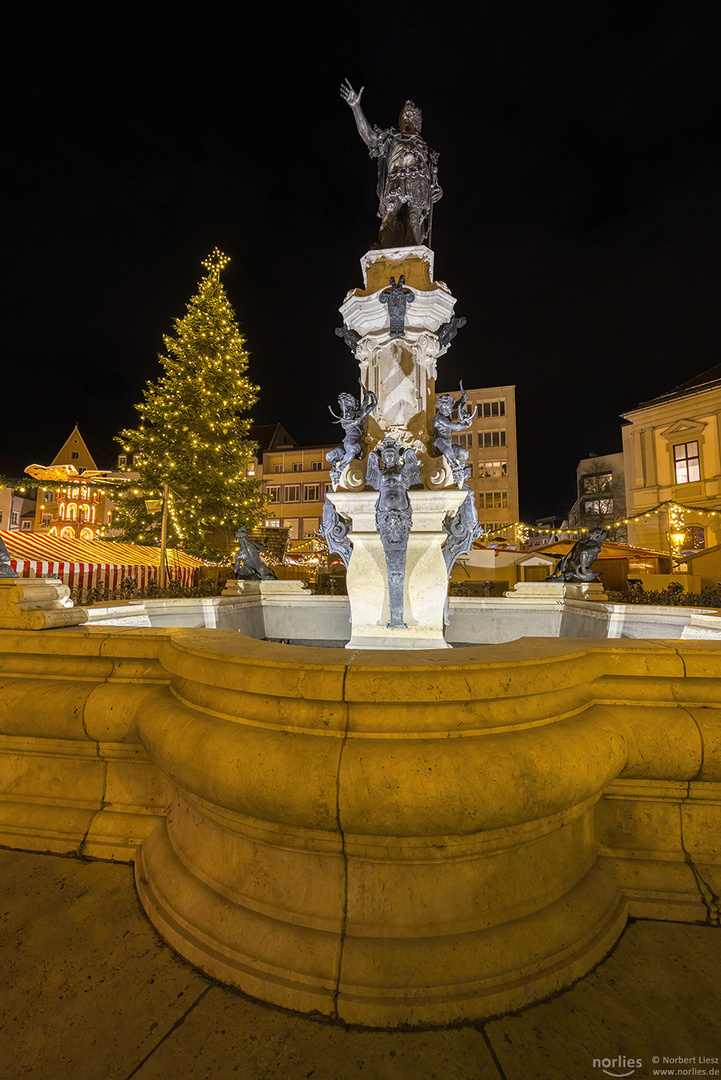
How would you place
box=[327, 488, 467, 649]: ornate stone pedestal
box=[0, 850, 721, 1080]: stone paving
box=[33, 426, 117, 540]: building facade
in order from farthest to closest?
box=[33, 426, 117, 540]: building facade, box=[327, 488, 467, 649]: ornate stone pedestal, box=[0, 850, 721, 1080]: stone paving

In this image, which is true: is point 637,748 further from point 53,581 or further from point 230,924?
point 53,581

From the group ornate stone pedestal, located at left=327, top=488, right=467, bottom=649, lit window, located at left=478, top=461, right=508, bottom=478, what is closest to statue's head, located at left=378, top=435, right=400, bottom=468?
ornate stone pedestal, located at left=327, top=488, right=467, bottom=649

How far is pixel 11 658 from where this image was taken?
321 centimetres

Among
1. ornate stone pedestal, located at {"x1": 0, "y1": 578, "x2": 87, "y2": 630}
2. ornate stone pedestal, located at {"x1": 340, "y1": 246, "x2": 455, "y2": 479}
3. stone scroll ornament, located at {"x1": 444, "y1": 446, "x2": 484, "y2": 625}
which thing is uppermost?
ornate stone pedestal, located at {"x1": 340, "y1": 246, "x2": 455, "y2": 479}

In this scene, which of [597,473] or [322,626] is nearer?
[322,626]

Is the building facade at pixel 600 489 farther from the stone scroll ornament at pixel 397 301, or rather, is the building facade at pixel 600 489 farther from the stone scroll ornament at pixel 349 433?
the stone scroll ornament at pixel 349 433

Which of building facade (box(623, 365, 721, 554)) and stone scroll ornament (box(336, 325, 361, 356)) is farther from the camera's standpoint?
building facade (box(623, 365, 721, 554))

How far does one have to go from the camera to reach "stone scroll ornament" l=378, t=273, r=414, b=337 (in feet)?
28.3

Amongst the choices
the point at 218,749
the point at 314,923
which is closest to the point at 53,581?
the point at 218,749

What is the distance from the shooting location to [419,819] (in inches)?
72.2

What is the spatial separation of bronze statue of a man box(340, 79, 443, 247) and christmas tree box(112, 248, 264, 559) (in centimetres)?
1127

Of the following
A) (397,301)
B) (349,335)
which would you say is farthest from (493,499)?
(397,301)

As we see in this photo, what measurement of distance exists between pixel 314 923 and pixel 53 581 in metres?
3.49

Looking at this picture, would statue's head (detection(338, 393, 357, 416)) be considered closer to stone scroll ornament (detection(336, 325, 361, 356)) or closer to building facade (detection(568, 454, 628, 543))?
stone scroll ornament (detection(336, 325, 361, 356))
